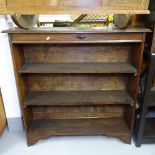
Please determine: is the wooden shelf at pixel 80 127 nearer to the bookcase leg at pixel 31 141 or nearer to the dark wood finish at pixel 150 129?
the bookcase leg at pixel 31 141

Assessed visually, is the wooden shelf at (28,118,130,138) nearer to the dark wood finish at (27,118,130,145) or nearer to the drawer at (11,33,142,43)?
the dark wood finish at (27,118,130,145)

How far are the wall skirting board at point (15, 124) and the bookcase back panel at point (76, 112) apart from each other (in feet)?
0.57

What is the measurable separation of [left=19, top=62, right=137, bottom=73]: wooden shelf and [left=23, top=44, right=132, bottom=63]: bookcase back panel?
62mm

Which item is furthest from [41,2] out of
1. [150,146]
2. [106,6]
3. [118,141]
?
[150,146]

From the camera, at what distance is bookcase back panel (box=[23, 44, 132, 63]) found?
1.74 m

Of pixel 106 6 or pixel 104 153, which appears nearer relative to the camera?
pixel 106 6

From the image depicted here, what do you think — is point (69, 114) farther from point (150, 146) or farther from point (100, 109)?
point (150, 146)

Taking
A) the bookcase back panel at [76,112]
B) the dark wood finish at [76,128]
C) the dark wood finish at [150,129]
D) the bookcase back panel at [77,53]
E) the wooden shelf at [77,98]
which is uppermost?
the bookcase back panel at [77,53]

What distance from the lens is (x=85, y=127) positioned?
1.93 m

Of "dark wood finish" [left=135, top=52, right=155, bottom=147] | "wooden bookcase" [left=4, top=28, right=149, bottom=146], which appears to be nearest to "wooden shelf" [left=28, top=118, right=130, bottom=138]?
"wooden bookcase" [left=4, top=28, right=149, bottom=146]

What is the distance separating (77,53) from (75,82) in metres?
0.31

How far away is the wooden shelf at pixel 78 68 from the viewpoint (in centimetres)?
160

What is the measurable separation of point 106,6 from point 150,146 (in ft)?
4.64

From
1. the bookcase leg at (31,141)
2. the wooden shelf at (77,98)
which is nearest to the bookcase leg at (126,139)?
the wooden shelf at (77,98)
